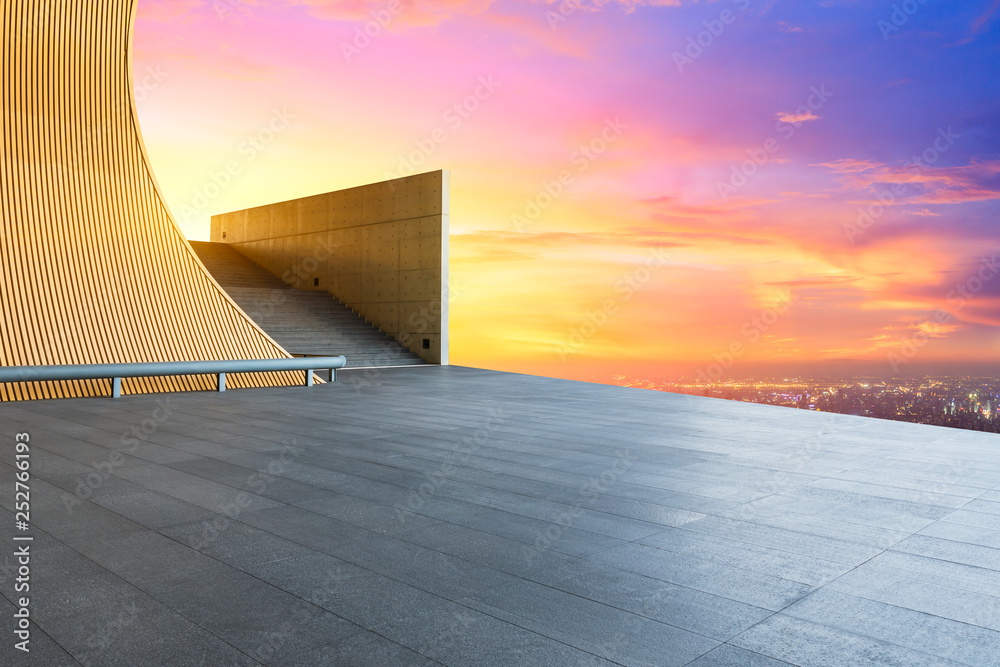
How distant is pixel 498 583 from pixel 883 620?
4.70 feet

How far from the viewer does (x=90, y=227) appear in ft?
36.0

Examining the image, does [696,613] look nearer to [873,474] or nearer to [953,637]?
[953,637]

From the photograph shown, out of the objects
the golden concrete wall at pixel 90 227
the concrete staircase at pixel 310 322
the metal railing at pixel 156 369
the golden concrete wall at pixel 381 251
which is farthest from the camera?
the golden concrete wall at pixel 381 251

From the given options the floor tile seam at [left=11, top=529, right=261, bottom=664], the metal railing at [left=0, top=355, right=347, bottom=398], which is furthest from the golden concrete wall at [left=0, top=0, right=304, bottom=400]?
the floor tile seam at [left=11, top=529, right=261, bottom=664]

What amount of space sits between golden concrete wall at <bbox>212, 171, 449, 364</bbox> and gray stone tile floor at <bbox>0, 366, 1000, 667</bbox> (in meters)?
11.0

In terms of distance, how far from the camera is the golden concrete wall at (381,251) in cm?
1750

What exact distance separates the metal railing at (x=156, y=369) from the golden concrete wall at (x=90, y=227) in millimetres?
682

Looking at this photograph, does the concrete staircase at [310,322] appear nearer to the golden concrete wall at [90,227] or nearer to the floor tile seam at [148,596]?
→ the golden concrete wall at [90,227]

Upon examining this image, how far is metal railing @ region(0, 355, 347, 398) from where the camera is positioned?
8.51 metres

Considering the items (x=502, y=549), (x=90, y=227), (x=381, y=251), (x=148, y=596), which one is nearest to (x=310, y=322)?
(x=381, y=251)

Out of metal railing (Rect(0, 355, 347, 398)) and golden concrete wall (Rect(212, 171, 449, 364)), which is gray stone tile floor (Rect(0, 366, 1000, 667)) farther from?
golden concrete wall (Rect(212, 171, 449, 364))

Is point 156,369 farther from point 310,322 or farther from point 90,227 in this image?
point 310,322

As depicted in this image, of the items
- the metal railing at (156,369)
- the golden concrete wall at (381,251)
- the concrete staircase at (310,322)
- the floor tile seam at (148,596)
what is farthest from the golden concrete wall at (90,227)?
the floor tile seam at (148,596)

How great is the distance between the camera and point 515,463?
17.5ft
